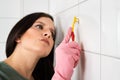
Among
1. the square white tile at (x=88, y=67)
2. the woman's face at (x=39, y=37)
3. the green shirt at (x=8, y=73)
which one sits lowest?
the green shirt at (x=8, y=73)

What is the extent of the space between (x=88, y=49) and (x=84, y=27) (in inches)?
3.5

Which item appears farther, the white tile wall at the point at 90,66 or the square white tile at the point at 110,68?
the white tile wall at the point at 90,66

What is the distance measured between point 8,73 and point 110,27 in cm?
64

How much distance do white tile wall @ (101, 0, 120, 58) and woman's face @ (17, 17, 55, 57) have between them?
46cm

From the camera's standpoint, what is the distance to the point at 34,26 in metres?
0.99

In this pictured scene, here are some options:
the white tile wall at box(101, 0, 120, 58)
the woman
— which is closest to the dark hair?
the woman

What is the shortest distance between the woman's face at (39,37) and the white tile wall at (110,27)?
465 millimetres

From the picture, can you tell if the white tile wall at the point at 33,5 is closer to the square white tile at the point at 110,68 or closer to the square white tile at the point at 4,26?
the square white tile at the point at 4,26

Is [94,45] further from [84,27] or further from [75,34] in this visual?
[75,34]

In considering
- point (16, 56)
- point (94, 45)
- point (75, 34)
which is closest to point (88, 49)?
point (94, 45)

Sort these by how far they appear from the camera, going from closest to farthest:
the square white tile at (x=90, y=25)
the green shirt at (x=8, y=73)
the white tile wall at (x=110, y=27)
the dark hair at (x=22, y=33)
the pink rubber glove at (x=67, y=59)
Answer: the white tile wall at (x=110, y=27) < the square white tile at (x=90, y=25) < the pink rubber glove at (x=67, y=59) < the green shirt at (x=8, y=73) < the dark hair at (x=22, y=33)

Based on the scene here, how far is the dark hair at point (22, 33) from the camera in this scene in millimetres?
1023

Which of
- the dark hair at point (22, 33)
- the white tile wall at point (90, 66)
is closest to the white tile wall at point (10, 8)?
the dark hair at point (22, 33)

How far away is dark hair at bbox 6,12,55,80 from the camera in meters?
1.02
